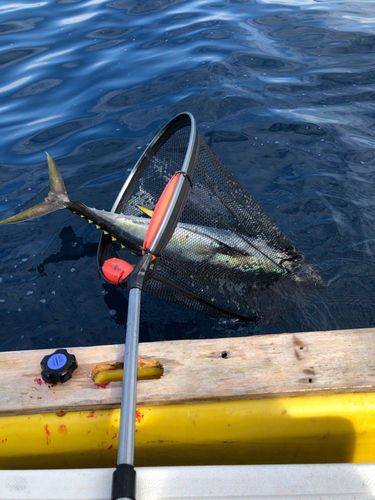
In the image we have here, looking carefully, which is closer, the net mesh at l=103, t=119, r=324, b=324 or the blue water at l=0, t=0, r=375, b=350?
the net mesh at l=103, t=119, r=324, b=324

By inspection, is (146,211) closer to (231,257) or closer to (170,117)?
(231,257)

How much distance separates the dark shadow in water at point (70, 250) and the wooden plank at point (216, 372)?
211 centimetres

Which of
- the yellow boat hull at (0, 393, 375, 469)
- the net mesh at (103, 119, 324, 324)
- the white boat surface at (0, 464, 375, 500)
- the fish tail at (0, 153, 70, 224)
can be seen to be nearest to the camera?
the white boat surface at (0, 464, 375, 500)

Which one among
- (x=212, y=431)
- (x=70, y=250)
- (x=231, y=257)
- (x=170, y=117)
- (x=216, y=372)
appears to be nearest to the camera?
(x=212, y=431)

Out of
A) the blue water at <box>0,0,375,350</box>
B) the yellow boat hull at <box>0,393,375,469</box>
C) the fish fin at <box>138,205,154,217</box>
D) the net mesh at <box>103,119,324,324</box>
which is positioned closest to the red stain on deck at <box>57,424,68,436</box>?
the yellow boat hull at <box>0,393,375,469</box>

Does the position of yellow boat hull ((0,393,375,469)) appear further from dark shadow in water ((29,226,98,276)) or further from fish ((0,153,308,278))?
dark shadow in water ((29,226,98,276))

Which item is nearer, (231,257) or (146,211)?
(231,257)

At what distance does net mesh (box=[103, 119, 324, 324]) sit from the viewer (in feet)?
9.72

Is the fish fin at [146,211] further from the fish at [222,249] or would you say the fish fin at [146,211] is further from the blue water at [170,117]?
the blue water at [170,117]

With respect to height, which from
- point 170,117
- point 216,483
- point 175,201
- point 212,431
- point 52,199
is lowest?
point 212,431

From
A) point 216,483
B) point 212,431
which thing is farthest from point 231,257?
point 216,483

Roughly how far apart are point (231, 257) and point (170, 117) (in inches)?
153

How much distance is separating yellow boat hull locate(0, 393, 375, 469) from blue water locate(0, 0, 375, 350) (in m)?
1.48

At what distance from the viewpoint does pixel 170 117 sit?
6.36m
